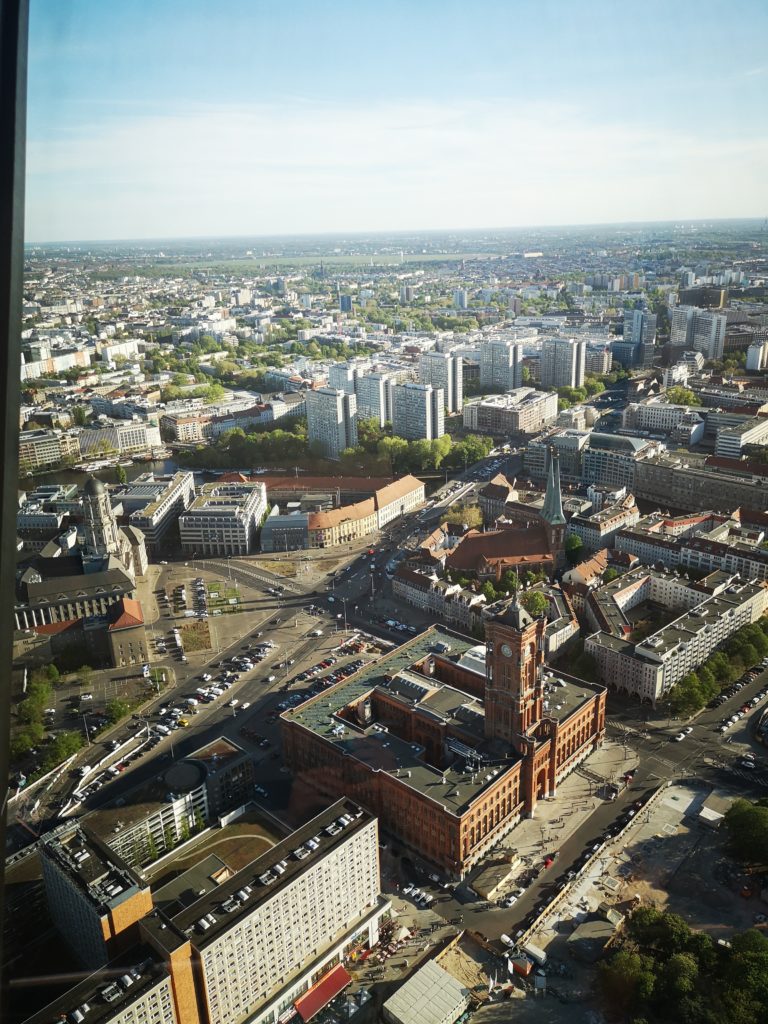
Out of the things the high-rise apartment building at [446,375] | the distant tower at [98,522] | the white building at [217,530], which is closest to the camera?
the distant tower at [98,522]

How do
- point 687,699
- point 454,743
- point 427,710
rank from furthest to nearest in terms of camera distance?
point 687,699
point 427,710
point 454,743

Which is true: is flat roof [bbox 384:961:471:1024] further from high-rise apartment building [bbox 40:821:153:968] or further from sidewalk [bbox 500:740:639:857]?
high-rise apartment building [bbox 40:821:153:968]

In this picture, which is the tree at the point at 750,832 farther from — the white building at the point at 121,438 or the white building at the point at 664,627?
the white building at the point at 121,438

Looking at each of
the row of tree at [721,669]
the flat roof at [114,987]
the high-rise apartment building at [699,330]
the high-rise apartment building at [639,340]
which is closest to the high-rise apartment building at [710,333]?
the high-rise apartment building at [699,330]

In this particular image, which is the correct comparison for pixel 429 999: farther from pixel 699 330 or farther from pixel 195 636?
pixel 699 330

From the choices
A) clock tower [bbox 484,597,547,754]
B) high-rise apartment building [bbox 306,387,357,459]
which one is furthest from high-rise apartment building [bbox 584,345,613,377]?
clock tower [bbox 484,597,547,754]

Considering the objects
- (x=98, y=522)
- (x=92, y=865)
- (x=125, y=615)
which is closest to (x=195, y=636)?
(x=125, y=615)
